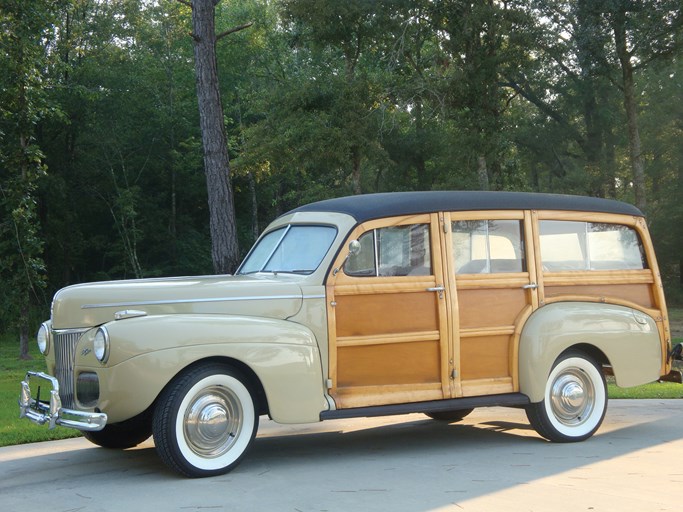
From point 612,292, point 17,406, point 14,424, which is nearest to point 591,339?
point 612,292

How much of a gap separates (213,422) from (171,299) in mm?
989

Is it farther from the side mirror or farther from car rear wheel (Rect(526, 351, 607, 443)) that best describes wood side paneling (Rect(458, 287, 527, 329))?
the side mirror

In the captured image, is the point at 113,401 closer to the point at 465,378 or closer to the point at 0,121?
the point at 465,378

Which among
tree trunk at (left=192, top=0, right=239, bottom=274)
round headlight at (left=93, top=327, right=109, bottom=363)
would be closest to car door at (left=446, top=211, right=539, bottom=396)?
round headlight at (left=93, top=327, right=109, bottom=363)

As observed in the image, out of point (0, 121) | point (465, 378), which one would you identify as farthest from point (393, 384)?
point (0, 121)

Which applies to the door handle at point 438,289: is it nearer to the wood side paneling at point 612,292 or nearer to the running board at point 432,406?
the running board at point 432,406

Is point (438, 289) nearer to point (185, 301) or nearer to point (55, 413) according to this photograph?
point (185, 301)

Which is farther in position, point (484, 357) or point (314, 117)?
point (314, 117)

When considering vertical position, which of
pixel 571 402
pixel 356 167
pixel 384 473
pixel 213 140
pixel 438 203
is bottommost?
pixel 384 473

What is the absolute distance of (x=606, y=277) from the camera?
8664 millimetres

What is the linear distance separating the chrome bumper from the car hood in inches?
20.9

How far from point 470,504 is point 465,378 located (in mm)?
2184

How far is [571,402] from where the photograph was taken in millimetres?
8219

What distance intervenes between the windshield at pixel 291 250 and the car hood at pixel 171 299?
383 millimetres
